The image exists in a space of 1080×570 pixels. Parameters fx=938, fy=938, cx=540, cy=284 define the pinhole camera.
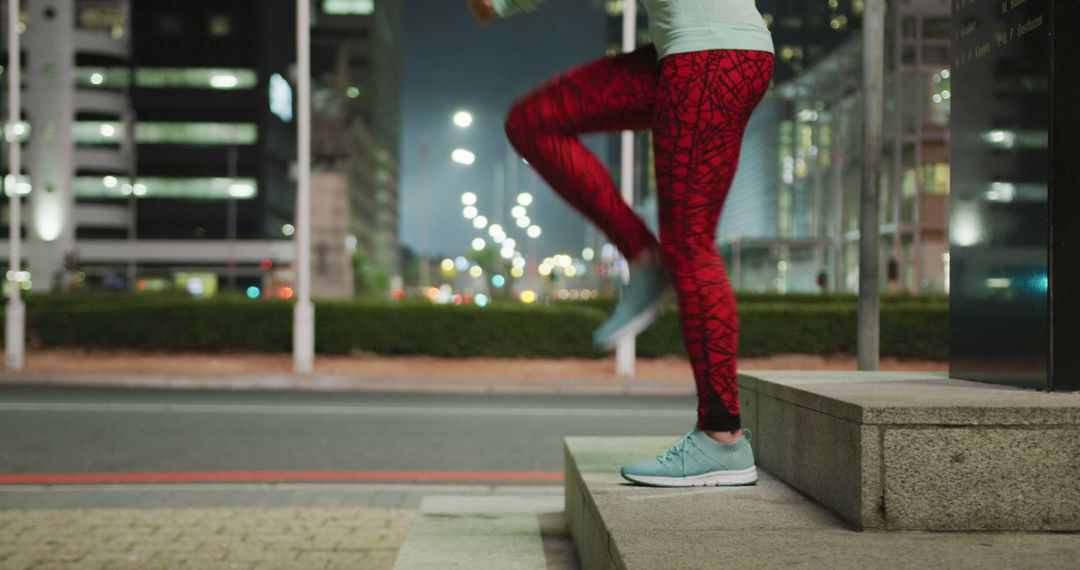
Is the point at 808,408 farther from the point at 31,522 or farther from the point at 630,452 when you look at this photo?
the point at 31,522

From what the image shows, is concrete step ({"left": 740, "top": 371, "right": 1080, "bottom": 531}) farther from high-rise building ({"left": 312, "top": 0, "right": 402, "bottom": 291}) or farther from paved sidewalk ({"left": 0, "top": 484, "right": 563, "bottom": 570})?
high-rise building ({"left": 312, "top": 0, "right": 402, "bottom": 291})

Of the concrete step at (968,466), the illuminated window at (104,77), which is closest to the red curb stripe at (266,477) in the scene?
the concrete step at (968,466)

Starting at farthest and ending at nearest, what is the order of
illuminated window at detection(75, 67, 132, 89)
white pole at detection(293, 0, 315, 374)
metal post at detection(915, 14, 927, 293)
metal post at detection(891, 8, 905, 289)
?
1. illuminated window at detection(75, 67, 132, 89)
2. metal post at detection(891, 8, 905, 289)
3. metal post at detection(915, 14, 927, 293)
4. white pole at detection(293, 0, 315, 374)

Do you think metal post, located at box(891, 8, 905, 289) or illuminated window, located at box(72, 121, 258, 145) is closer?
metal post, located at box(891, 8, 905, 289)

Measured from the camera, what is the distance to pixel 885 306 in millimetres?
18828

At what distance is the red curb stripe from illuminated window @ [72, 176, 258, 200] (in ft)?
258

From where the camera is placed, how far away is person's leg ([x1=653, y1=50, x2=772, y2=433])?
251 cm

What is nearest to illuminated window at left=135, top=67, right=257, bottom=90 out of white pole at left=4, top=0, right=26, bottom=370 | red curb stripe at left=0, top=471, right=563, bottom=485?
white pole at left=4, top=0, right=26, bottom=370

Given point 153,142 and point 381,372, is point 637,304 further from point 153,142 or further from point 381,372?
point 153,142

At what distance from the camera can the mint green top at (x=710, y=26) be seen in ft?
8.17

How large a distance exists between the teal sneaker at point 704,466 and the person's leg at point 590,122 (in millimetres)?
563

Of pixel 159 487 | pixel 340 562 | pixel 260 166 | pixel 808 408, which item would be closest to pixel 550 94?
pixel 808 408

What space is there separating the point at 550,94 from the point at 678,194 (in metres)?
0.48

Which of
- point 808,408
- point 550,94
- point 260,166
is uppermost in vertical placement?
point 260,166
